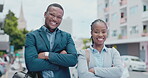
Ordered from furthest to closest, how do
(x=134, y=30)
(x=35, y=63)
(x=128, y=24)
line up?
(x=128, y=24), (x=134, y=30), (x=35, y=63)

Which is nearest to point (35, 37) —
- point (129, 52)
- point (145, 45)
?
point (145, 45)

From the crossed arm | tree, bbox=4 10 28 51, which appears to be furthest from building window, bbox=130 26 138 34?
the crossed arm

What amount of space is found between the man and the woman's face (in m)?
0.28

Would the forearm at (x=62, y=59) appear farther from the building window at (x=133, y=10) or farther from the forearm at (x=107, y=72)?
the building window at (x=133, y=10)

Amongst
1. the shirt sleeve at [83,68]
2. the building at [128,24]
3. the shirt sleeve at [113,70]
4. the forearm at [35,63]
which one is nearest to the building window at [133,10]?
the building at [128,24]

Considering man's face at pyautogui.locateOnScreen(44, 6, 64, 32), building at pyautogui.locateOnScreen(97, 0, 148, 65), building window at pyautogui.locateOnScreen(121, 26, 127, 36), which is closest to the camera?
man's face at pyautogui.locateOnScreen(44, 6, 64, 32)

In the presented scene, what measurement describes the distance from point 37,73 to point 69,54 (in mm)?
361

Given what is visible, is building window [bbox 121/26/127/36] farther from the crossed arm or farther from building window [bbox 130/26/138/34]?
the crossed arm

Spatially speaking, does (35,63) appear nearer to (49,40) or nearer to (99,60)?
(49,40)

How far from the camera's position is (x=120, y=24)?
38.1m

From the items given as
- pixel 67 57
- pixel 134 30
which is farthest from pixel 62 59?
pixel 134 30

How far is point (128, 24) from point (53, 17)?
33.5 metres

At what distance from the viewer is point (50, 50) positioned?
114 inches

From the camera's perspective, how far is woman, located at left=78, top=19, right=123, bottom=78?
9.93ft
